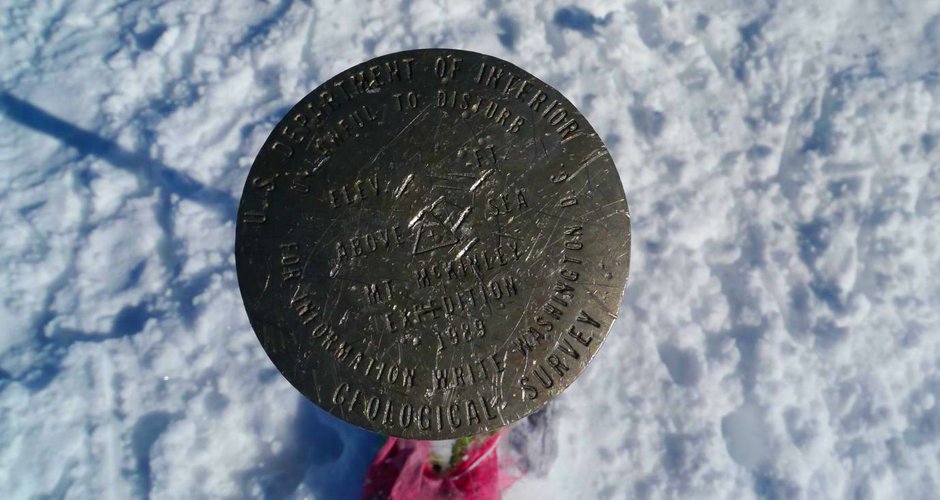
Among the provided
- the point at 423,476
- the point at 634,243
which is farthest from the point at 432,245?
the point at 634,243

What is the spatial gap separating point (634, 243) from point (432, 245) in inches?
A: 45.9

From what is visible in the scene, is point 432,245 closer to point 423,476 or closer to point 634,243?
point 423,476

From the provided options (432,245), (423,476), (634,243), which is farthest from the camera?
(634,243)

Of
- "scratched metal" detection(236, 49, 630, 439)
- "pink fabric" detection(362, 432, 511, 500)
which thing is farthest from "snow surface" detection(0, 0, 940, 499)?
"scratched metal" detection(236, 49, 630, 439)

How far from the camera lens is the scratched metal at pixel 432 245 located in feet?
5.65

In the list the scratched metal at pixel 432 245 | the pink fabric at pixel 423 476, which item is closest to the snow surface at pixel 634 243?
the pink fabric at pixel 423 476

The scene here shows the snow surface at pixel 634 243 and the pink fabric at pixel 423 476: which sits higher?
the snow surface at pixel 634 243

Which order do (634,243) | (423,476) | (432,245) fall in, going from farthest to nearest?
(634,243) → (423,476) → (432,245)

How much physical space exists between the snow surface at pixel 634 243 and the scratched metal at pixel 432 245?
77 cm

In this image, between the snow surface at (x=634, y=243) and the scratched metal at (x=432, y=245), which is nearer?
the scratched metal at (x=432, y=245)

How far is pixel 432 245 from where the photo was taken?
5.91 feet

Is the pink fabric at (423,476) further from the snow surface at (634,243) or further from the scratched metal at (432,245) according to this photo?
the scratched metal at (432,245)

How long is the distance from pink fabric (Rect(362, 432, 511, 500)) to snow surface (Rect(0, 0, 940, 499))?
11 centimetres

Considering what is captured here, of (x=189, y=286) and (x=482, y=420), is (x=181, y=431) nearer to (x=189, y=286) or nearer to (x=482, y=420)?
(x=189, y=286)
